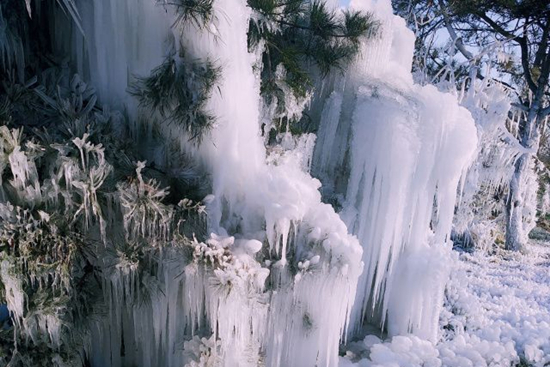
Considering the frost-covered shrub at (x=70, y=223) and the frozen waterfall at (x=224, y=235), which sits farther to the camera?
the frozen waterfall at (x=224, y=235)

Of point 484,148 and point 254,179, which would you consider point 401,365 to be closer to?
point 254,179

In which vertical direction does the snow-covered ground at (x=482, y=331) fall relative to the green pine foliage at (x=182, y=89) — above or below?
below

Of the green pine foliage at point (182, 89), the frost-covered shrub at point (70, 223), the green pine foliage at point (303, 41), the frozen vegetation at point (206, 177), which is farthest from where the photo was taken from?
the green pine foliage at point (303, 41)

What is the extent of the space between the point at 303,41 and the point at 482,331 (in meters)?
3.60

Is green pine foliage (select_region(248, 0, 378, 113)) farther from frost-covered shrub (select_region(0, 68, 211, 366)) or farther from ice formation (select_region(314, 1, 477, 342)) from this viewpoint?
frost-covered shrub (select_region(0, 68, 211, 366))

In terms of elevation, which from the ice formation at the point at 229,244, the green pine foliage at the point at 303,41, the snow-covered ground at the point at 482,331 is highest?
the green pine foliage at the point at 303,41

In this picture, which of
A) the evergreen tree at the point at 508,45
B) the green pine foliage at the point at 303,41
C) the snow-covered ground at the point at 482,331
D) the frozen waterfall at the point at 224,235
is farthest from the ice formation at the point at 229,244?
the evergreen tree at the point at 508,45

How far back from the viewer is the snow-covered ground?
13.9 feet

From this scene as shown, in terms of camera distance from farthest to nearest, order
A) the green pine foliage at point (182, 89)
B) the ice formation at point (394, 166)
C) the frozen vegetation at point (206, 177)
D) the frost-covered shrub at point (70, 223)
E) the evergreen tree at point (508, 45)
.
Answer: the evergreen tree at point (508, 45), the ice formation at point (394, 166), the green pine foliage at point (182, 89), the frozen vegetation at point (206, 177), the frost-covered shrub at point (70, 223)

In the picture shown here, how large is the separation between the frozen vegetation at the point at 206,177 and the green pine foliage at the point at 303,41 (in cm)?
2

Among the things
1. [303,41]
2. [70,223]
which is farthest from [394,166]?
[70,223]

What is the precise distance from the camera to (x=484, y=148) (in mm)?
9453

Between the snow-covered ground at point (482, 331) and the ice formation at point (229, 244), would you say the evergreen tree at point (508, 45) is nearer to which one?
the snow-covered ground at point (482, 331)

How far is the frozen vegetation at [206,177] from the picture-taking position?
2465 millimetres
